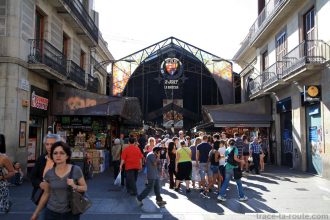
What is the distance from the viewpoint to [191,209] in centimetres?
923

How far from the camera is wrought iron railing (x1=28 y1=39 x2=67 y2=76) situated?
14830 mm

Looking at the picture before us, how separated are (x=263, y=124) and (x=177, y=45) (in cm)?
1490

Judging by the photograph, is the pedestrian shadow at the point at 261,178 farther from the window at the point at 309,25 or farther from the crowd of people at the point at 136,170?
the window at the point at 309,25

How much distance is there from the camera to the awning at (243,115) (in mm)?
22766

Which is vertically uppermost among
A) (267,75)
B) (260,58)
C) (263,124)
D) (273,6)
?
(273,6)

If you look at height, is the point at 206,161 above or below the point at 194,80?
below

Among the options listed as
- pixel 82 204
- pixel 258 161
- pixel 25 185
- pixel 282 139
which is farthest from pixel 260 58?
pixel 82 204

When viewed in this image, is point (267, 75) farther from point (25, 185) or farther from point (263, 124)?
point (25, 185)

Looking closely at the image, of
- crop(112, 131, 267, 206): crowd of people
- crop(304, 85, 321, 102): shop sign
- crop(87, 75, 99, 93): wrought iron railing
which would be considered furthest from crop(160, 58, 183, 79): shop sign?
crop(112, 131, 267, 206): crowd of people

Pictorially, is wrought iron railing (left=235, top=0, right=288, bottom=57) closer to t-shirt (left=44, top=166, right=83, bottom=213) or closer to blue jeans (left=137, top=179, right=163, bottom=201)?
blue jeans (left=137, top=179, right=163, bottom=201)

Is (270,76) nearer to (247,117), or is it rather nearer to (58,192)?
(247,117)

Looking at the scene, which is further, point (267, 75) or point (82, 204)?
point (267, 75)

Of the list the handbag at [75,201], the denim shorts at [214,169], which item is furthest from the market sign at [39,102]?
the handbag at [75,201]

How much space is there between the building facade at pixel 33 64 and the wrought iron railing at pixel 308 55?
10498mm
